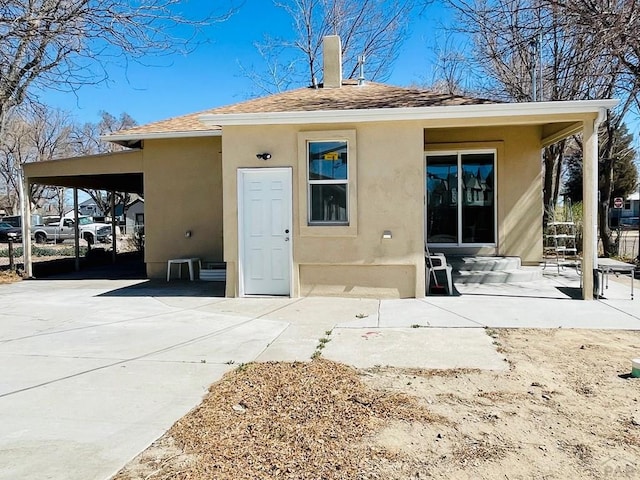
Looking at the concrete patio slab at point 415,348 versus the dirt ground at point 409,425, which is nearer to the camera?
the dirt ground at point 409,425

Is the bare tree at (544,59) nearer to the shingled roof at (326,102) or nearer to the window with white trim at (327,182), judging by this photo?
the shingled roof at (326,102)

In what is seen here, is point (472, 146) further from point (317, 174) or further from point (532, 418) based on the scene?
point (532, 418)

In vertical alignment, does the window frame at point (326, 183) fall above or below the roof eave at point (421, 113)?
below

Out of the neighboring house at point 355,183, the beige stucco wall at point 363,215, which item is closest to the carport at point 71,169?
the neighboring house at point 355,183

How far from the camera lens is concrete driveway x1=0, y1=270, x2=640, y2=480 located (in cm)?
328

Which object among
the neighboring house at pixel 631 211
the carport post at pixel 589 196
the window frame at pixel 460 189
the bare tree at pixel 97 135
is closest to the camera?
the carport post at pixel 589 196

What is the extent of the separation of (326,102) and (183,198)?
425 centimetres

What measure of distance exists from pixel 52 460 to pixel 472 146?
9.93 meters

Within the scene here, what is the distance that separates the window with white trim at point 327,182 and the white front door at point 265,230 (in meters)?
0.44

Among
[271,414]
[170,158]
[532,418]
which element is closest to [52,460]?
[271,414]

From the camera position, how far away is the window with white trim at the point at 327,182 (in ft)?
27.8

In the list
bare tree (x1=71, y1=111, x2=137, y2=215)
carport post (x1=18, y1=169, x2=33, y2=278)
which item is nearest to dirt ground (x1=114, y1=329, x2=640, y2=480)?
carport post (x1=18, y1=169, x2=33, y2=278)

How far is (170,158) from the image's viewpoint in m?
11.4

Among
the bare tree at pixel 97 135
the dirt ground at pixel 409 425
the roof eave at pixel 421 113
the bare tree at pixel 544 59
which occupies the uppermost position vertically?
the bare tree at pixel 97 135
